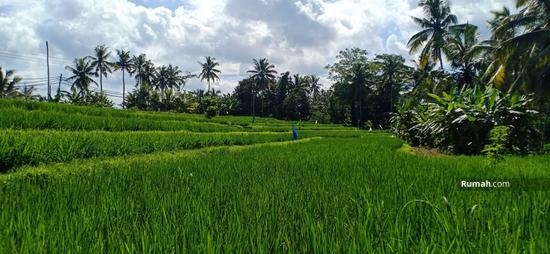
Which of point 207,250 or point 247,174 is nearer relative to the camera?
point 207,250

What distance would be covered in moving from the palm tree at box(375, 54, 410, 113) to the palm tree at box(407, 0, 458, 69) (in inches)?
765

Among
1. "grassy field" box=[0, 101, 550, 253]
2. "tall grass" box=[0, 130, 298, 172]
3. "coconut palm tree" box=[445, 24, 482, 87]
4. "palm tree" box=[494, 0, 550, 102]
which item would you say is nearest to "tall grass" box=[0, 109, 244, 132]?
"tall grass" box=[0, 130, 298, 172]

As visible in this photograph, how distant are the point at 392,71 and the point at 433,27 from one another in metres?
20.9

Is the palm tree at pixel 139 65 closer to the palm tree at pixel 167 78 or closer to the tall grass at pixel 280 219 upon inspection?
the palm tree at pixel 167 78

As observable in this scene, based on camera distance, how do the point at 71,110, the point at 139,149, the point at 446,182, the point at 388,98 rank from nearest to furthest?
the point at 446,182 → the point at 139,149 → the point at 71,110 → the point at 388,98

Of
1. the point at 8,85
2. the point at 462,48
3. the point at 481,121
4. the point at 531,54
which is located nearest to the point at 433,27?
the point at 462,48

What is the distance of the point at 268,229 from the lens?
1.92 meters

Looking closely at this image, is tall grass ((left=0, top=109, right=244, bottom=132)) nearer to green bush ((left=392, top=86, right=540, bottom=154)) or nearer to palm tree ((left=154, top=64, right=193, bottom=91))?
green bush ((left=392, top=86, right=540, bottom=154))

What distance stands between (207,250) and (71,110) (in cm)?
1431

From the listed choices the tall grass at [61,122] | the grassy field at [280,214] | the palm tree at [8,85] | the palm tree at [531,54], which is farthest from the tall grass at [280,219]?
the palm tree at [8,85]

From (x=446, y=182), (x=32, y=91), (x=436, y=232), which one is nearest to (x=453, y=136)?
(x=446, y=182)

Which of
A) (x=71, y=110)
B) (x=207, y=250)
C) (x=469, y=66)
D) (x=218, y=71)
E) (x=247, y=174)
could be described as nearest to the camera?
(x=207, y=250)

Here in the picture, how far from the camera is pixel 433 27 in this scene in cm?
2588

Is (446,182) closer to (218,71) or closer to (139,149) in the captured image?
(139,149)
